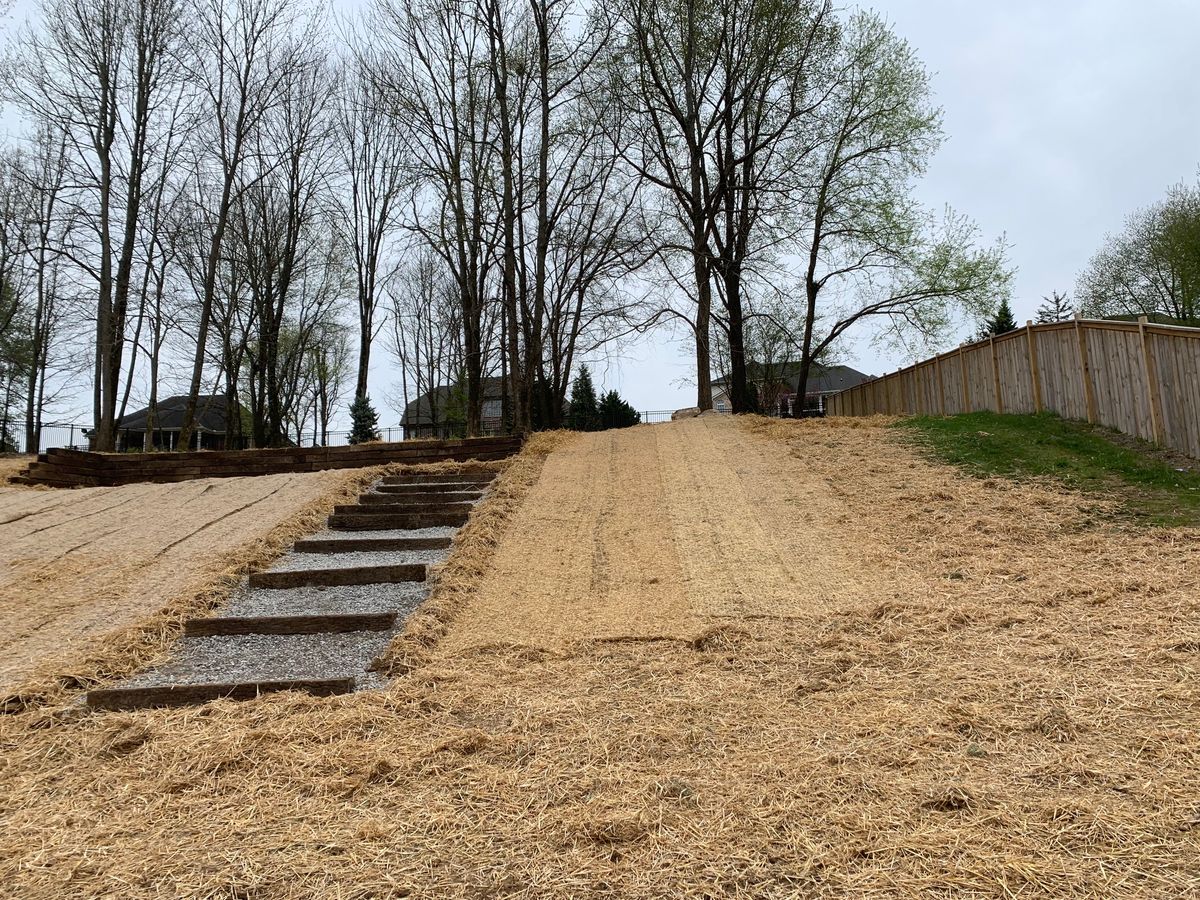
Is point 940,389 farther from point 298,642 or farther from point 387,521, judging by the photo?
point 298,642

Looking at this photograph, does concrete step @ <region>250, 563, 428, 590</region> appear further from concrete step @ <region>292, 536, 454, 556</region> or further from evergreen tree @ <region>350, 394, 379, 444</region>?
evergreen tree @ <region>350, 394, 379, 444</region>

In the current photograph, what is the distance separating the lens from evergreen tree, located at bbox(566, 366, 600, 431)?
35938mm

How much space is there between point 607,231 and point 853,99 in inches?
297

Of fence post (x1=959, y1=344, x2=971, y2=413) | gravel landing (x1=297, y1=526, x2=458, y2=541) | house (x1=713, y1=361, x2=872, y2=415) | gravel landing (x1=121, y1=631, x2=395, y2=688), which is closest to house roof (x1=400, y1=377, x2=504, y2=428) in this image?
house (x1=713, y1=361, x2=872, y2=415)

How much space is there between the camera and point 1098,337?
9.69 meters

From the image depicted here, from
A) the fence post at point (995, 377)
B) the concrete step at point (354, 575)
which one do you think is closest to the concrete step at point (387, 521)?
the concrete step at point (354, 575)

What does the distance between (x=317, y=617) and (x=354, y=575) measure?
984mm

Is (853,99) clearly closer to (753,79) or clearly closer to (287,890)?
(753,79)

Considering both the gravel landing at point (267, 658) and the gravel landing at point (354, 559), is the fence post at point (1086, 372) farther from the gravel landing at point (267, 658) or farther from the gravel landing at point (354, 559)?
the gravel landing at point (267, 658)

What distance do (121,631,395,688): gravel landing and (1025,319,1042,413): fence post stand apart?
1097cm

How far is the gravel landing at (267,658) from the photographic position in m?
4.10

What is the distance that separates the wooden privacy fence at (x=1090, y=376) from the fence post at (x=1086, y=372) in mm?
14

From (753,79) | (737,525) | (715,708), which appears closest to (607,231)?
(753,79)

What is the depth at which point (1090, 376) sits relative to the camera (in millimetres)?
10016
